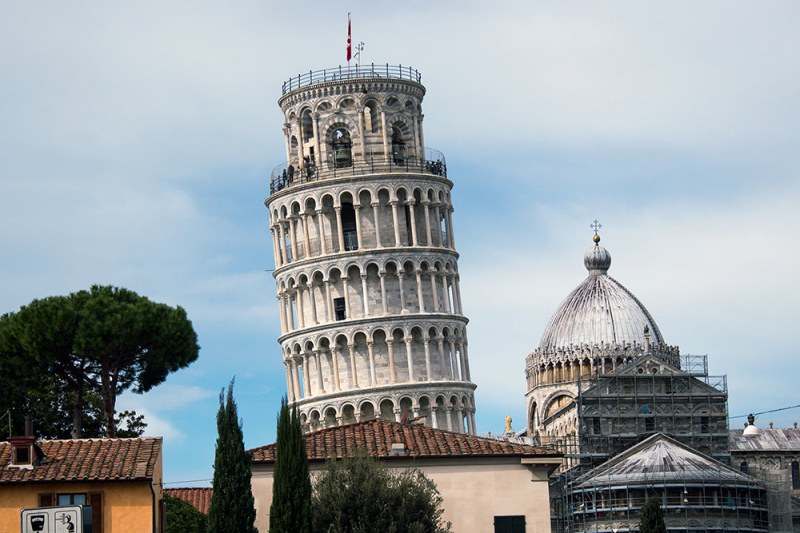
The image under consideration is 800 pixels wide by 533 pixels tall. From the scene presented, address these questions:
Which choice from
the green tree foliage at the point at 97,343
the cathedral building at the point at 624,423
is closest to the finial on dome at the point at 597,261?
the cathedral building at the point at 624,423

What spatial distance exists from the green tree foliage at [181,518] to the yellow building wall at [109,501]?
15940 mm

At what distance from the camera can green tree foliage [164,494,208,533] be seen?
231 ft

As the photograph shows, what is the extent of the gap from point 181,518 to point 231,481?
1705 cm

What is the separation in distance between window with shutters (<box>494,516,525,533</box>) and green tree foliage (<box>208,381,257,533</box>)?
9.42m

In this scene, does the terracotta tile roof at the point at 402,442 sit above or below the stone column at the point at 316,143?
below

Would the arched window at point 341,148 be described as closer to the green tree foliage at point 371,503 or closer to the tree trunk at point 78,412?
the tree trunk at point 78,412

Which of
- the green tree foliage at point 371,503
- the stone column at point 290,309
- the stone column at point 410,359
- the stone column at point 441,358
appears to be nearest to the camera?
the green tree foliage at point 371,503

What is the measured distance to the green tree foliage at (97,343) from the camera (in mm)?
79688

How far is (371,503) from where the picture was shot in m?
57.1

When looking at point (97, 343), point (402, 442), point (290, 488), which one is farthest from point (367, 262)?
point (290, 488)

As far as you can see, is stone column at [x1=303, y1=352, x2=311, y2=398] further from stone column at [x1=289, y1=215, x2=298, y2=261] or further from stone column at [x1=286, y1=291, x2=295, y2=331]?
stone column at [x1=289, y1=215, x2=298, y2=261]

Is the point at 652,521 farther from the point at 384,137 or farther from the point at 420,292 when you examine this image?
the point at 384,137

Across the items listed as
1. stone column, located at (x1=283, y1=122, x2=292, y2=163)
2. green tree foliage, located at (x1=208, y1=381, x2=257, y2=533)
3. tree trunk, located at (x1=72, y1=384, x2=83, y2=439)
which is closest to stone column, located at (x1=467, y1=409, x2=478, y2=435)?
stone column, located at (x1=283, y1=122, x2=292, y2=163)

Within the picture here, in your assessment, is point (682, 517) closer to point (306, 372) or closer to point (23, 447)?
point (306, 372)
